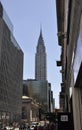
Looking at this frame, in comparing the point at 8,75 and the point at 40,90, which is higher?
the point at 8,75

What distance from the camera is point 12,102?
108 meters

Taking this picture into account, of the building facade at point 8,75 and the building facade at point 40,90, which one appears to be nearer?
the building facade at point 8,75

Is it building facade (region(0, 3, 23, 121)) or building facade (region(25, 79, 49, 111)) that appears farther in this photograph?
building facade (region(25, 79, 49, 111))

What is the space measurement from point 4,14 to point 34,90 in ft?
304

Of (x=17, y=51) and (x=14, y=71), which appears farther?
(x=17, y=51)

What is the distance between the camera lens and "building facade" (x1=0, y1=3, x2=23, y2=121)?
90438 millimetres

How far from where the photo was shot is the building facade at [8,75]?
297 ft

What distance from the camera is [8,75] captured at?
100 metres

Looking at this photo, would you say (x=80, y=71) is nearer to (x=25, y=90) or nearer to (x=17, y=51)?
(x=17, y=51)

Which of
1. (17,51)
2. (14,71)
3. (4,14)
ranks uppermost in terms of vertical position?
(4,14)

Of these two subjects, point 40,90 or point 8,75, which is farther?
point 40,90

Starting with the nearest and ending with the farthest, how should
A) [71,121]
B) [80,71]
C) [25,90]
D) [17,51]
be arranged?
[80,71] < [71,121] < [17,51] < [25,90]

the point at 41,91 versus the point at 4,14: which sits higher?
the point at 4,14

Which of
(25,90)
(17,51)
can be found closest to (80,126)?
(17,51)
